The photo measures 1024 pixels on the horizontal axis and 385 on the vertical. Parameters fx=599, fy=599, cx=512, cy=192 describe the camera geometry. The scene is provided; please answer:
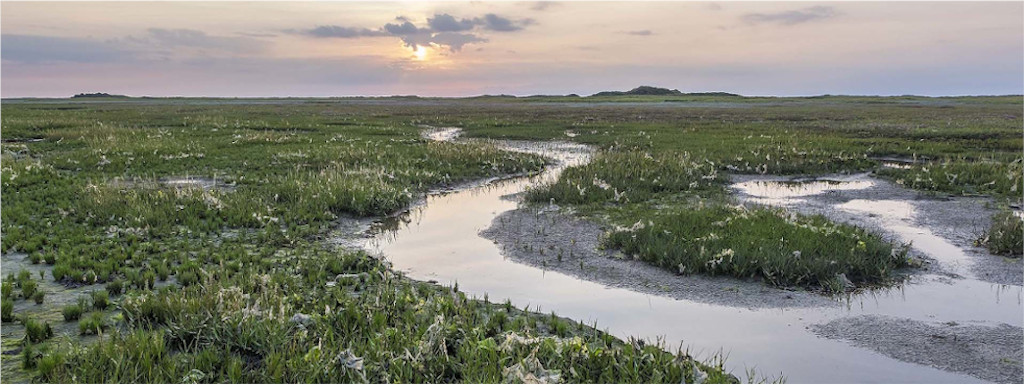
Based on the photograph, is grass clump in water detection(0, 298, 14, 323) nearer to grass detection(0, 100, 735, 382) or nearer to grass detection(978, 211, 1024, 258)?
grass detection(0, 100, 735, 382)

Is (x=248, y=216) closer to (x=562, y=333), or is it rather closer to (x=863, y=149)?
(x=562, y=333)

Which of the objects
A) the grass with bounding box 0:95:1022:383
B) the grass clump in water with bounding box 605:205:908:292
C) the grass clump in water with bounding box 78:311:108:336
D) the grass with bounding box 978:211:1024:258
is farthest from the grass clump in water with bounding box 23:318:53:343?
the grass with bounding box 978:211:1024:258

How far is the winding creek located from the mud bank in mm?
103

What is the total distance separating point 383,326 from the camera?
7715 millimetres

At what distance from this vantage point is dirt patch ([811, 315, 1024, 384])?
7.23 meters

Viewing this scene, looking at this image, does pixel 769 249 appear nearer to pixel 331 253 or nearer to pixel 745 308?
pixel 745 308

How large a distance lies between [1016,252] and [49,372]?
1630cm

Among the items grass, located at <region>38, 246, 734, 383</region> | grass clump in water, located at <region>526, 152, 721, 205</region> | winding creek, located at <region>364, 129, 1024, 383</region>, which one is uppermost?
grass clump in water, located at <region>526, 152, 721, 205</region>

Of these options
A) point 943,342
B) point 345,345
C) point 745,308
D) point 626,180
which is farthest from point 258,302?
point 626,180

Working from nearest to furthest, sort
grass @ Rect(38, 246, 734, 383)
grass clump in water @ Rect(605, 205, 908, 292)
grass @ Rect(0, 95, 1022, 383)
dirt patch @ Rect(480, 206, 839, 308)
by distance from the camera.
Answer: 1. grass @ Rect(38, 246, 734, 383)
2. grass @ Rect(0, 95, 1022, 383)
3. dirt patch @ Rect(480, 206, 839, 308)
4. grass clump in water @ Rect(605, 205, 908, 292)

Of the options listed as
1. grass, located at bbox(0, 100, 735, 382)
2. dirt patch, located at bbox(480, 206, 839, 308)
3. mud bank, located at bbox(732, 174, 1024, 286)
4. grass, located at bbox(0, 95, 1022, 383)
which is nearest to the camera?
grass, located at bbox(0, 100, 735, 382)

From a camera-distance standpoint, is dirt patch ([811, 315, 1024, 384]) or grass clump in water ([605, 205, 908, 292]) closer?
dirt patch ([811, 315, 1024, 384])

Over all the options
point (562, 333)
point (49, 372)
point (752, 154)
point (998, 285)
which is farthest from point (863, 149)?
point (49, 372)

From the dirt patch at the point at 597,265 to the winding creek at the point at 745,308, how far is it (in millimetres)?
280
